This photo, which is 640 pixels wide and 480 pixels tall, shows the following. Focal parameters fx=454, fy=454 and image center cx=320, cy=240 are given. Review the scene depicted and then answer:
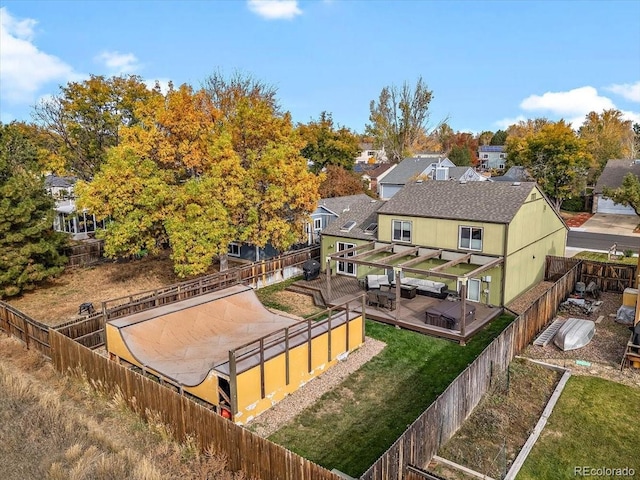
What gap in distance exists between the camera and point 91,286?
2641cm

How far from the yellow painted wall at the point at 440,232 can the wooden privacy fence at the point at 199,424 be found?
15.9 metres

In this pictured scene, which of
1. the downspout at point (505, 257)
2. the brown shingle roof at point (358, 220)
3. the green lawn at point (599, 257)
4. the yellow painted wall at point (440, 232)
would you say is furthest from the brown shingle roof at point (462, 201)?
the green lawn at point (599, 257)

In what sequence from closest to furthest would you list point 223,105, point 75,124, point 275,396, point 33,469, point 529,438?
point 33,469
point 529,438
point 275,396
point 75,124
point 223,105

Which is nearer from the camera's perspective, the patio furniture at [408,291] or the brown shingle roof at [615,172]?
the patio furniture at [408,291]

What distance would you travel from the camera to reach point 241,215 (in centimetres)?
2461

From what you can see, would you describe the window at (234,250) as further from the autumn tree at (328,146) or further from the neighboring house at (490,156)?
the neighboring house at (490,156)

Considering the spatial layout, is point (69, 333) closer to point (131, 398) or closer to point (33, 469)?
point (131, 398)

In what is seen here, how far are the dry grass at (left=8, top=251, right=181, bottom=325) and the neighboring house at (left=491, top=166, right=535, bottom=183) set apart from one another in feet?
124

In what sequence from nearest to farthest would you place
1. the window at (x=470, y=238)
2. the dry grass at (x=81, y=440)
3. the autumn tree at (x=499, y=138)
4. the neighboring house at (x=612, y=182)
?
the dry grass at (x=81, y=440) → the window at (x=470, y=238) → the neighboring house at (x=612, y=182) → the autumn tree at (x=499, y=138)

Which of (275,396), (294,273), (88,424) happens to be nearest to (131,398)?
(88,424)

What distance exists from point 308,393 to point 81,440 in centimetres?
618

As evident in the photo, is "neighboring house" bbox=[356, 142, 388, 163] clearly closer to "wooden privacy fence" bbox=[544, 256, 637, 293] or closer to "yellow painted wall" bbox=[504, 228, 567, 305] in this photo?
"yellow painted wall" bbox=[504, 228, 567, 305]

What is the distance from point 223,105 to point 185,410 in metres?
40.3

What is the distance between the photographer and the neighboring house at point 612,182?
48844mm
